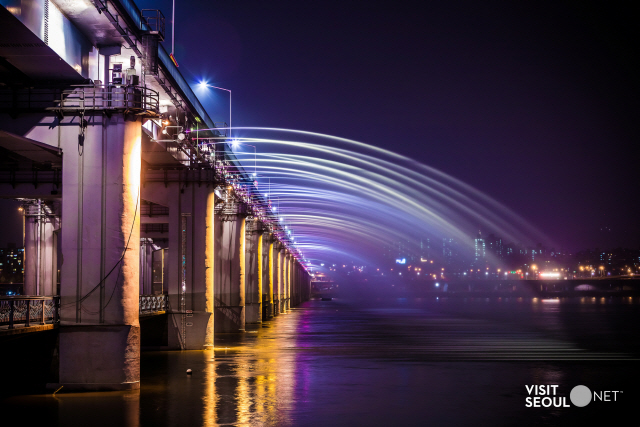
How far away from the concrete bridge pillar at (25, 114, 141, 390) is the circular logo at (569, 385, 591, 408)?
47.8 feet

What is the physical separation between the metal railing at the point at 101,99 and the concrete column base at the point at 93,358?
7.63 m

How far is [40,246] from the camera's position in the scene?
193 ft

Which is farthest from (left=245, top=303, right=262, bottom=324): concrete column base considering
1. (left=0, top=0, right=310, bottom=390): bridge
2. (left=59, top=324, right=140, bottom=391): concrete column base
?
(left=59, top=324, right=140, bottom=391): concrete column base

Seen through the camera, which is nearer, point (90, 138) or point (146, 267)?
point (90, 138)

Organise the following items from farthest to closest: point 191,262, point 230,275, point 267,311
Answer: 1. point 267,311
2. point 230,275
3. point 191,262

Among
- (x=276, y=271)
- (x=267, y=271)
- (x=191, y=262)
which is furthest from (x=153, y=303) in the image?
(x=276, y=271)

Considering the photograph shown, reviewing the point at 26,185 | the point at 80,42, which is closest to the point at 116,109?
the point at 80,42

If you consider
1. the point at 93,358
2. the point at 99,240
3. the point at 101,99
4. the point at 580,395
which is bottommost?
the point at 580,395

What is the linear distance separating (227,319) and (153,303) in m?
16.5

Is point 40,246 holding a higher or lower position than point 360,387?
higher

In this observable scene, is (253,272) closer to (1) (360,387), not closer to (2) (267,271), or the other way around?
(2) (267,271)

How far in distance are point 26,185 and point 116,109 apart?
24.5 metres

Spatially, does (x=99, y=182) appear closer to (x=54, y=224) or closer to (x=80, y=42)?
(x=80, y=42)

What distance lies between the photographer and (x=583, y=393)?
22734 mm
